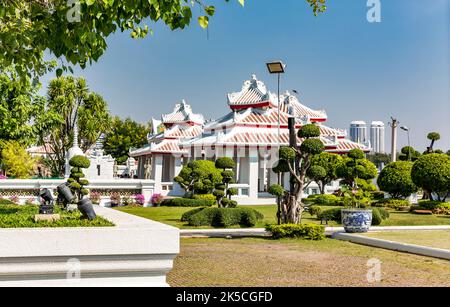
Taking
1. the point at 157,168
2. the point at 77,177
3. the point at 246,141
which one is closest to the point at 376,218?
the point at 77,177

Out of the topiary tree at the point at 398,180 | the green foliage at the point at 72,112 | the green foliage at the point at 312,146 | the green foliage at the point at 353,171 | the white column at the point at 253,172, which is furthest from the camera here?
the green foliage at the point at 72,112

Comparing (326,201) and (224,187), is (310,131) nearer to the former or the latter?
(224,187)

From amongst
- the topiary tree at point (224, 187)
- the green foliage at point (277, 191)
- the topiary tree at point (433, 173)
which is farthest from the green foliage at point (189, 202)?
the green foliage at point (277, 191)

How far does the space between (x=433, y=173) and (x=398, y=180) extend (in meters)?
3.93

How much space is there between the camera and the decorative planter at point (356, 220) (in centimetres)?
1563

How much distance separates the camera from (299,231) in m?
14.4

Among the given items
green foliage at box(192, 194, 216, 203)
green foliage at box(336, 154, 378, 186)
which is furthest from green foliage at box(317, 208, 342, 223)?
green foliage at box(192, 194, 216, 203)

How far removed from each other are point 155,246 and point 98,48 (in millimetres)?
3594

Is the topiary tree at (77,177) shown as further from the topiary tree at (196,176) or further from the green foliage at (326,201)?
the green foliage at (326,201)

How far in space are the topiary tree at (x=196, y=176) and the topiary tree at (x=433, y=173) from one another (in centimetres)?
1132

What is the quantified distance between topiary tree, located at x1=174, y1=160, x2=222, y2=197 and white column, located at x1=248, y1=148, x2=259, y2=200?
317 cm

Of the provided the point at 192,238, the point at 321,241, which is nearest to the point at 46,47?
the point at 192,238

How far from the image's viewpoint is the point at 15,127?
31719 millimetres

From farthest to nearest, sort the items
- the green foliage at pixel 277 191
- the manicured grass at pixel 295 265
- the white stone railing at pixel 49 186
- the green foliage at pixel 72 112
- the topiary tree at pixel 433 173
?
the green foliage at pixel 72 112 < the white stone railing at pixel 49 186 < the topiary tree at pixel 433 173 < the green foliage at pixel 277 191 < the manicured grass at pixel 295 265
